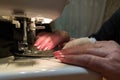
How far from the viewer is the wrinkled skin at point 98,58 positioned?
59 centimetres

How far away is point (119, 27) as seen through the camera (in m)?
1.33

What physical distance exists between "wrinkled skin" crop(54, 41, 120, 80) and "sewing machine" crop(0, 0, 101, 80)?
0.02 metres

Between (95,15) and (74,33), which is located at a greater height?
(95,15)

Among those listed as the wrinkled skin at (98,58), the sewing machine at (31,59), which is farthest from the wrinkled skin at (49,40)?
the wrinkled skin at (98,58)

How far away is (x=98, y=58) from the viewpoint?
599 mm

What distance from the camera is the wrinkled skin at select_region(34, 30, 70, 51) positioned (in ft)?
2.79

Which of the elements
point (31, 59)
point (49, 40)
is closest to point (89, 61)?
point (31, 59)

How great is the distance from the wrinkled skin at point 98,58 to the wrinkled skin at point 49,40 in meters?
0.19

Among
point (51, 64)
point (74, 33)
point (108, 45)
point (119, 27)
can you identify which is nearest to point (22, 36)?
point (51, 64)

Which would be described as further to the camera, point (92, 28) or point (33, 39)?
point (92, 28)

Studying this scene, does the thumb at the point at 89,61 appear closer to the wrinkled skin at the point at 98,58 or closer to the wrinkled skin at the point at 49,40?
the wrinkled skin at the point at 98,58

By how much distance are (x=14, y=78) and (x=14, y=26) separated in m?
0.26

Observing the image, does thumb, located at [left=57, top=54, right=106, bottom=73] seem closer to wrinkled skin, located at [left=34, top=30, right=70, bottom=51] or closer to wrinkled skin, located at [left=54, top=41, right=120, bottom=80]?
wrinkled skin, located at [left=54, top=41, right=120, bottom=80]

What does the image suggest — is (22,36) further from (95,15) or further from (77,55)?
(95,15)
